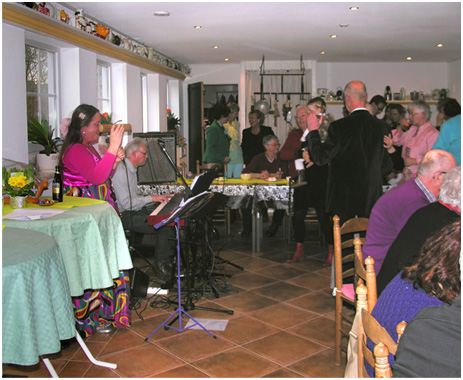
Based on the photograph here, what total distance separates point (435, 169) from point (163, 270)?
2810mm

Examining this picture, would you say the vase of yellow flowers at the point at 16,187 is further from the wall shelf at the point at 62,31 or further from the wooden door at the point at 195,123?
the wooden door at the point at 195,123

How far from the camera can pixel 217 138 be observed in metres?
6.89

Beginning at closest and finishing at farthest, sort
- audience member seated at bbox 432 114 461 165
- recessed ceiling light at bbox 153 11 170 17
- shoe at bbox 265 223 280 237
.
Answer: audience member seated at bbox 432 114 461 165 → recessed ceiling light at bbox 153 11 170 17 → shoe at bbox 265 223 280 237

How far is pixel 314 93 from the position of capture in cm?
1039

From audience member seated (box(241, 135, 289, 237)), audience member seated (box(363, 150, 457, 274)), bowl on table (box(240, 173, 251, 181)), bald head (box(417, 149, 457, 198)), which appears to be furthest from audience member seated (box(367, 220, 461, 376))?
audience member seated (box(241, 135, 289, 237))

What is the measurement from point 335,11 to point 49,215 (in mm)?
4207

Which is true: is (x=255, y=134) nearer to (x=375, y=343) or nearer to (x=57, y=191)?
(x=57, y=191)

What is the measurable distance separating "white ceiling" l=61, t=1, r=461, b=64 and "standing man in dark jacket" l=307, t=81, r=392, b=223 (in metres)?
1.99

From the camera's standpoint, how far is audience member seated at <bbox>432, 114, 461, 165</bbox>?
139 inches

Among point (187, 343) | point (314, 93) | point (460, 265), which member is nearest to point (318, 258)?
point (187, 343)

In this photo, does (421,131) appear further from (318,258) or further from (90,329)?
(90,329)

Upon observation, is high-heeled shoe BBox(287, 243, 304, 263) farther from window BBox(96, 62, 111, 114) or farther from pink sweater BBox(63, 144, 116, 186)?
window BBox(96, 62, 111, 114)

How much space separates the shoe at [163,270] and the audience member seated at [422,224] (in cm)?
270

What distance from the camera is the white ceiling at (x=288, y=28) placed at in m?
5.44
